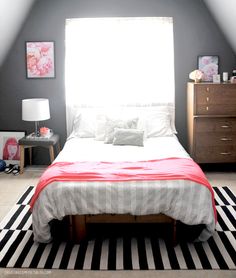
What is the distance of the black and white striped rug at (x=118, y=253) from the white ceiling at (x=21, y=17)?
226 centimetres

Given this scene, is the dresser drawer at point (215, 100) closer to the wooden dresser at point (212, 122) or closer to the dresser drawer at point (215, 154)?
the wooden dresser at point (212, 122)

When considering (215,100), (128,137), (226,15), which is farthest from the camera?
(215,100)

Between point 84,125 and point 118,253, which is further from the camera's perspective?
point 84,125

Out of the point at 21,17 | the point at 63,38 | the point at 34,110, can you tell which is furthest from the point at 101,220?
the point at 21,17

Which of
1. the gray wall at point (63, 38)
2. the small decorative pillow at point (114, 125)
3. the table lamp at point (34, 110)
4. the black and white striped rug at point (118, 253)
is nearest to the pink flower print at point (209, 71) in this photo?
the gray wall at point (63, 38)

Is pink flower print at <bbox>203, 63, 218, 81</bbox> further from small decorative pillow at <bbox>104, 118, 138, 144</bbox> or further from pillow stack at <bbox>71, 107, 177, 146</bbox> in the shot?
small decorative pillow at <bbox>104, 118, 138, 144</bbox>

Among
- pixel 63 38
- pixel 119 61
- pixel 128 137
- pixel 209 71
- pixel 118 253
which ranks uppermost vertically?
pixel 63 38

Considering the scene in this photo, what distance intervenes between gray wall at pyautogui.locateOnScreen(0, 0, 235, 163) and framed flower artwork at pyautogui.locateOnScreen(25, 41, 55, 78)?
0.07 metres

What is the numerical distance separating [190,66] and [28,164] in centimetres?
259

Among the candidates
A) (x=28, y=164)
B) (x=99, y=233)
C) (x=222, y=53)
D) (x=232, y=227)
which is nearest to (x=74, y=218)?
(x=99, y=233)

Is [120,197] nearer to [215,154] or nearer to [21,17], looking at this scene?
[215,154]

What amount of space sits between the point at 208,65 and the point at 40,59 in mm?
2222

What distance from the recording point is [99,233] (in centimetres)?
311

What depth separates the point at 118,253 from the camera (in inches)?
110
